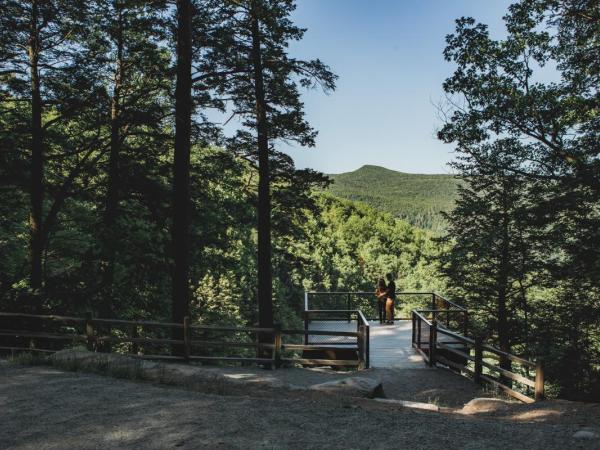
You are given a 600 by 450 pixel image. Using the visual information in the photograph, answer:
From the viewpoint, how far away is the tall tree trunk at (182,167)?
1084 centimetres

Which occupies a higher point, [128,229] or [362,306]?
[128,229]

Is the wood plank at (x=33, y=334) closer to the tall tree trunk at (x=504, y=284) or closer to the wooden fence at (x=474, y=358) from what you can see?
the wooden fence at (x=474, y=358)

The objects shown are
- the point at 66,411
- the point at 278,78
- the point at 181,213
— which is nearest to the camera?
the point at 66,411

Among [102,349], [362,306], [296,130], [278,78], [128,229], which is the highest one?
[278,78]

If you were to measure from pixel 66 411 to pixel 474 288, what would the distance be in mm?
18393

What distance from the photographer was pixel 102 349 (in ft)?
37.9

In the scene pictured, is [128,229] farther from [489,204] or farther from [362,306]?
[362,306]

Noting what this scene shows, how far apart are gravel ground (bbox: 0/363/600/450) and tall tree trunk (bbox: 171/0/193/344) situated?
398 cm

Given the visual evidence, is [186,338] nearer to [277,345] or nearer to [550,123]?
[277,345]

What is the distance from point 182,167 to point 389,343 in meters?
8.63

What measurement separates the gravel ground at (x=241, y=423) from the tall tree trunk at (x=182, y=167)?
13.1 feet

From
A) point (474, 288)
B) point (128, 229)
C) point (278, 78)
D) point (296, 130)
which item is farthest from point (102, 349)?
point (474, 288)

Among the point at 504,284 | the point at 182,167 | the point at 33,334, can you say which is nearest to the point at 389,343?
the point at 504,284

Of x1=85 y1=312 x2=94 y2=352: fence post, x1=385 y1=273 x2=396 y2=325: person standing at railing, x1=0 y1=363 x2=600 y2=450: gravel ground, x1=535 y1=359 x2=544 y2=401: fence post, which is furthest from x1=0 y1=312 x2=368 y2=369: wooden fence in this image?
x1=535 y1=359 x2=544 y2=401: fence post
